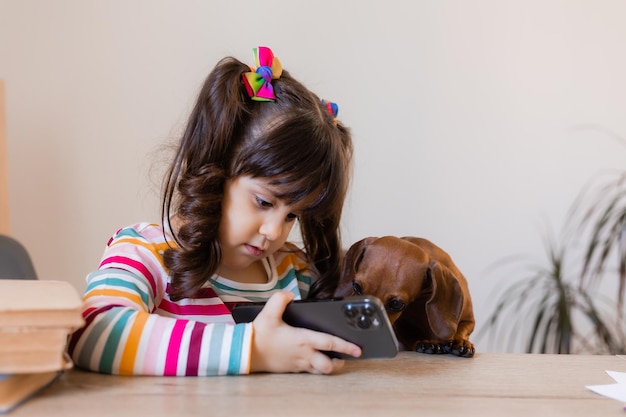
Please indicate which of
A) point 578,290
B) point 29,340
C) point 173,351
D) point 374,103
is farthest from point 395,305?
point 578,290

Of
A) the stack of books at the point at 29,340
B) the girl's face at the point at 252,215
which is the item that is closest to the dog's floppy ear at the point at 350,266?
the girl's face at the point at 252,215

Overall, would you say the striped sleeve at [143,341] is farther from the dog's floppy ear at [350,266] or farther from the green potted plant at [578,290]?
the green potted plant at [578,290]

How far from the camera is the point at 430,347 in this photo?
92 centimetres

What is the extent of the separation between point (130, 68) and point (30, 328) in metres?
1.40

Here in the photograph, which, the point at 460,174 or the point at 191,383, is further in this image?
the point at 460,174

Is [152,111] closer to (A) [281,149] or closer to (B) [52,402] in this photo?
(A) [281,149]

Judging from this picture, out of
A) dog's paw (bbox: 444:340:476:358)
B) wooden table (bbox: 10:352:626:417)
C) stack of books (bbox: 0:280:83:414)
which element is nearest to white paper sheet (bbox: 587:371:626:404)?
wooden table (bbox: 10:352:626:417)

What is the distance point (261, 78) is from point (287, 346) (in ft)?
1.54

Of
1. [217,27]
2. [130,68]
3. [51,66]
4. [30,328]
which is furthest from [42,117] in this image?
[30,328]

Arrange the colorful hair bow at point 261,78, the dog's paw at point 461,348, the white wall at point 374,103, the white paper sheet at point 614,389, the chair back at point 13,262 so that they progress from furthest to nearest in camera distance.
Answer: the white wall at point 374,103 → the chair back at point 13,262 → the colorful hair bow at point 261,78 → the dog's paw at point 461,348 → the white paper sheet at point 614,389

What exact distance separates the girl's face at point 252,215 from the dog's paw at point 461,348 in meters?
0.29

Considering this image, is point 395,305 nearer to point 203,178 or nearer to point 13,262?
point 203,178

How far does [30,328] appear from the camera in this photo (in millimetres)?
543

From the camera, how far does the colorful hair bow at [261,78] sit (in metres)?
1.03
